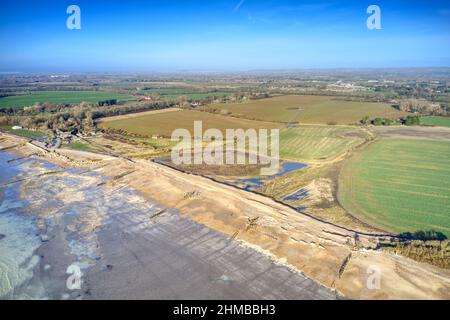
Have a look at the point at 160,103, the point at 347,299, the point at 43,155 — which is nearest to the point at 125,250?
the point at 347,299

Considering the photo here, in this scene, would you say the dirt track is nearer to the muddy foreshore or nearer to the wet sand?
the muddy foreshore

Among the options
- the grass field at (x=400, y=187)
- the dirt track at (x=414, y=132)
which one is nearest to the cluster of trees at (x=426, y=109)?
the dirt track at (x=414, y=132)

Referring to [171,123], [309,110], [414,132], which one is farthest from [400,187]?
[309,110]

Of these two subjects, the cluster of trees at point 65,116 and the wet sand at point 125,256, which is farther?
the cluster of trees at point 65,116

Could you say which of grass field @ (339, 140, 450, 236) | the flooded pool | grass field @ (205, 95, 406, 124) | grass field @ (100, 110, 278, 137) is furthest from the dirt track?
the flooded pool

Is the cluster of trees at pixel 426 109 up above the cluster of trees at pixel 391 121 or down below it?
above

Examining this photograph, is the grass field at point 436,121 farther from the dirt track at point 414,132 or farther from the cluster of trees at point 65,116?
the cluster of trees at point 65,116
